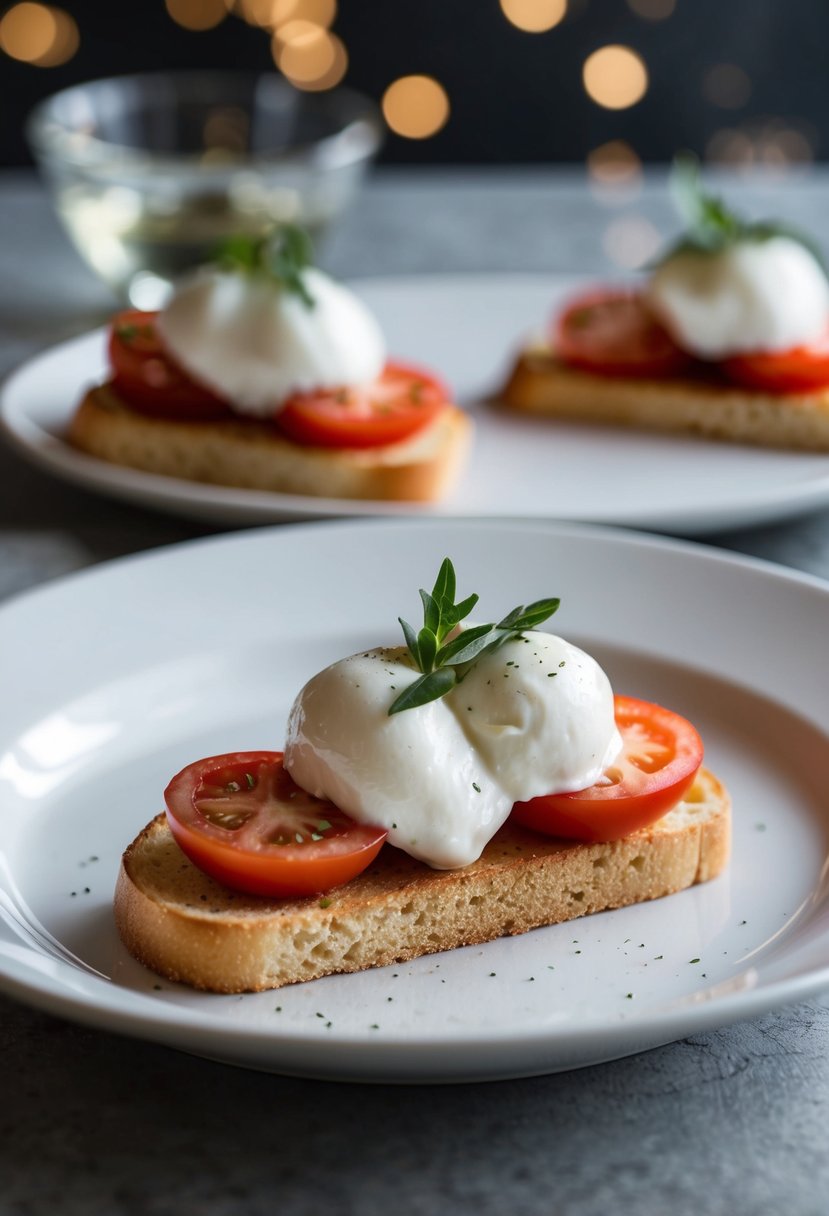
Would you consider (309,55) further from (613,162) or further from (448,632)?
→ (448,632)

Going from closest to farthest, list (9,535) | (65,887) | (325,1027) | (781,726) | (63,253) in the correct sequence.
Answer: (325,1027)
(65,887)
(781,726)
(9,535)
(63,253)

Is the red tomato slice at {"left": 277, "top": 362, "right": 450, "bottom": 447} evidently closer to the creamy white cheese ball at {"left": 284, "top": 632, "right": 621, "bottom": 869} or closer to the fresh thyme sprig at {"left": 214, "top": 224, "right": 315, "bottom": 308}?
the fresh thyme sprig at {"left": 214, "top": 224, "right": 315, "bottom": 308}

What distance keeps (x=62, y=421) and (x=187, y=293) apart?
1.31ft

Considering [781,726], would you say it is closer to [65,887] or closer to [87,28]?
[65,887]

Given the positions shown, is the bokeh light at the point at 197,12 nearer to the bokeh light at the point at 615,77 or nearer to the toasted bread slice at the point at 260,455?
the bokeh light at the point at 615,77

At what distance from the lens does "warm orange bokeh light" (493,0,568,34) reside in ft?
19.4

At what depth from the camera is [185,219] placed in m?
3.77

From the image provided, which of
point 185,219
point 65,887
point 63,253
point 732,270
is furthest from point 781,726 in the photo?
point 63,253

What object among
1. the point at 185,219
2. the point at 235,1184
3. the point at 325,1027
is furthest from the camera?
the point at 185,219

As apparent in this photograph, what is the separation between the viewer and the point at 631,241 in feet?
15.3

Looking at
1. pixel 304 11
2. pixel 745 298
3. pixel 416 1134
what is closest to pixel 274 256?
pixel 745 298

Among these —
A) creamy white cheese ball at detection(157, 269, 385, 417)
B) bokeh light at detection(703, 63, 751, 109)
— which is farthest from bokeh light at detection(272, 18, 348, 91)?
creamy white cheese ball at detection(157, 269, 385, 417)

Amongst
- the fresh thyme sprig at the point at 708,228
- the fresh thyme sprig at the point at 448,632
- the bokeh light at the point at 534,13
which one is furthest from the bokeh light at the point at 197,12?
the fresh thyme sprig at the point at 448,632

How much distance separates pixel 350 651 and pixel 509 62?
455cm
